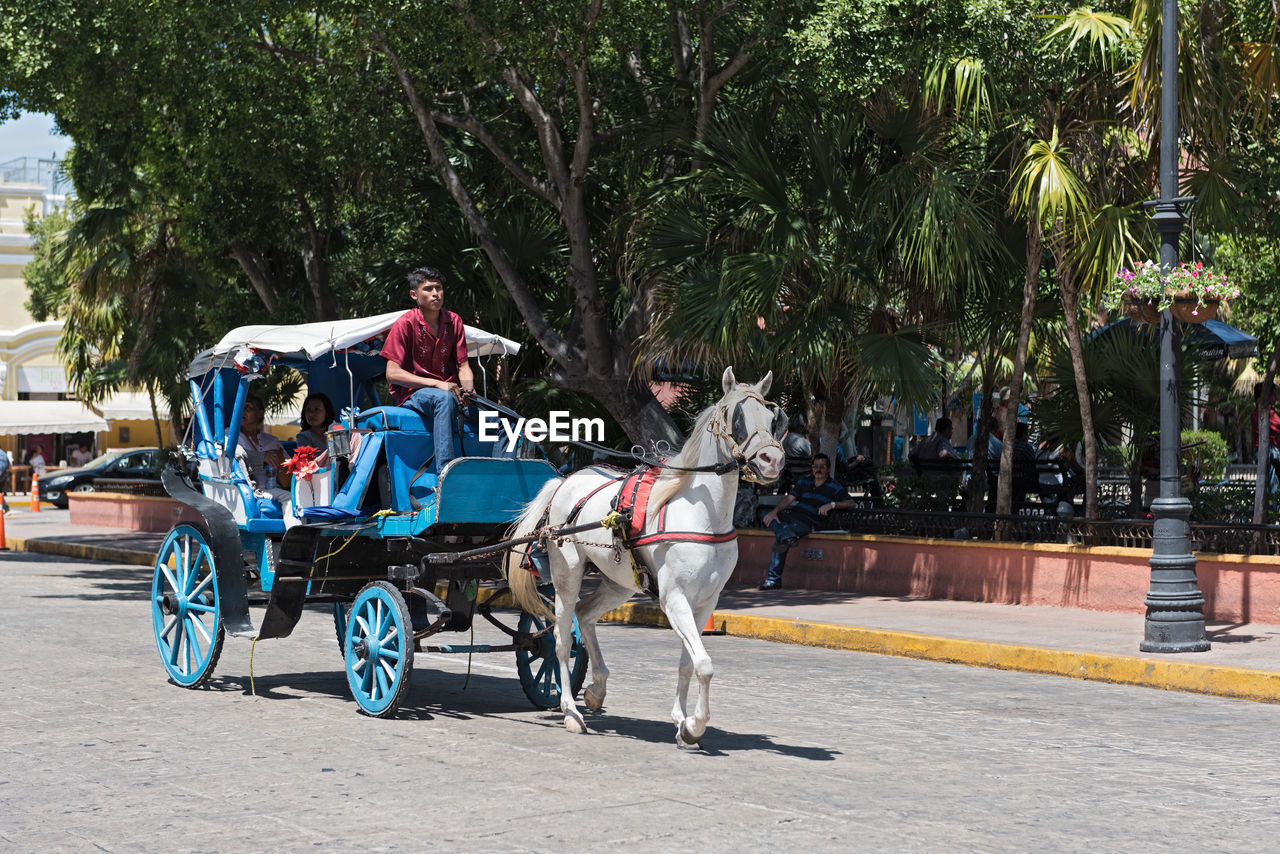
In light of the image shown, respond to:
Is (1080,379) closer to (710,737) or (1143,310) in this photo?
(1143,310)

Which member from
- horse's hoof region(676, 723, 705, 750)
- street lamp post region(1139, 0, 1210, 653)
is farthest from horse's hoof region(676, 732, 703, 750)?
street lamp post region(1139, 0, 1210, 653)

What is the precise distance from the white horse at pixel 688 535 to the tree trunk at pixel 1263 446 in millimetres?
8094

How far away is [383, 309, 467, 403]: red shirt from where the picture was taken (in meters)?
9.45

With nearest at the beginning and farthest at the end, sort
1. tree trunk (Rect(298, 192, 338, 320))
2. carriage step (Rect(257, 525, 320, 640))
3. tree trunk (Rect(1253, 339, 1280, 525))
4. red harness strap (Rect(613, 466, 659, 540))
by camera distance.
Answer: red harness strap (Rect(613, 466, 659, 540))
carriage step (Rect(257, 525, 320, 640))
tree trunk (Rect(1253, 339, 1280, 525))
tree trunk (Rect(298, 192, 338, 320))

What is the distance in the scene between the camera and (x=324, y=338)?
981cm

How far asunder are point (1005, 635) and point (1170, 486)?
204 centimetres

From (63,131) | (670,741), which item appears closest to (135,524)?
(63,131)

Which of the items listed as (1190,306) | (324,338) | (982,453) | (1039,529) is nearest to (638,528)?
(324,338)

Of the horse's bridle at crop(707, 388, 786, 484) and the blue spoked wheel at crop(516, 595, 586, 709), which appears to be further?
the blue spoked wheel at crop(516, 595, 586, 709)

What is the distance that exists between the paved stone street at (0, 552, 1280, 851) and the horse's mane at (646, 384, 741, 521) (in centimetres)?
138

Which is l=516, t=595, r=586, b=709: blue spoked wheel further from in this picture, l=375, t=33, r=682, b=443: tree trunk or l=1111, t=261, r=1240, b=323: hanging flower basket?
l=375, t=33, r=682, b=443: tree trunk

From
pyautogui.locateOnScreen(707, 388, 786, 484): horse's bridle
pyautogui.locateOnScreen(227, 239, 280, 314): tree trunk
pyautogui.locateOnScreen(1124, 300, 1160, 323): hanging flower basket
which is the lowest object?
pyautogui.locateOnScreen(707, 388, 786, 484): horse's bridle

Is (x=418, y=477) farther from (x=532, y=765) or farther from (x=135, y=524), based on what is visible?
(x=135, y=524)

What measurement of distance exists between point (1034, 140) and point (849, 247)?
7.32 ft
